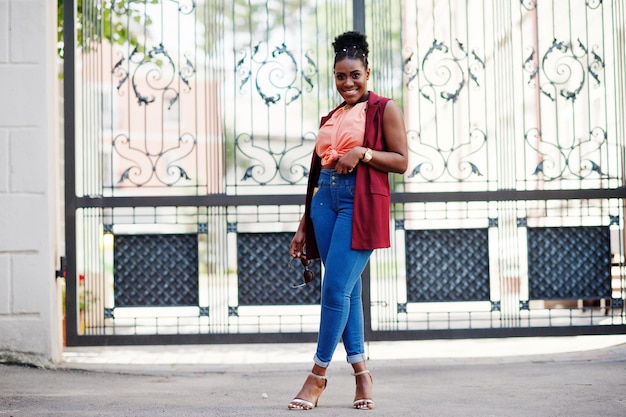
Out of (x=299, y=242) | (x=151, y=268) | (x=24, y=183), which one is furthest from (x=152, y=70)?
(x=299, y=242)

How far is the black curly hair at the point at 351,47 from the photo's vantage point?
4.04 metres

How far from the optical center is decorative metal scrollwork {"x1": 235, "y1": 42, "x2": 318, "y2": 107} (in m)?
6.00

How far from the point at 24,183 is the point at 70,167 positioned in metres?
0.36

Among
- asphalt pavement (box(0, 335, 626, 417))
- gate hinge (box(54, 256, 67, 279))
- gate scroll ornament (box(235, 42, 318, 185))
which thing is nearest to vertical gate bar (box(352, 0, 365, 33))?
gate scroll ornament (box(235, 42, 318, 185))

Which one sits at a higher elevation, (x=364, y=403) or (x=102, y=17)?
(x=102, y=17)

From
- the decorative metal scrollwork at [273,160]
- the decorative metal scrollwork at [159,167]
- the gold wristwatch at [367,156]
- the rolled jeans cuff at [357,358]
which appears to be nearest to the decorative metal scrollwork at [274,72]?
the decorative metal scrollwork at [273,160]

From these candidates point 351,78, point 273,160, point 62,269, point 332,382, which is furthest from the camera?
point 273,160

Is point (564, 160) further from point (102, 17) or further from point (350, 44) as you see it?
point (102, 17)

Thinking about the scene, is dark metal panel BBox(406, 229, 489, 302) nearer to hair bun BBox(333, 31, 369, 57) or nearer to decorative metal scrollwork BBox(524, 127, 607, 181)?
decorative metal scrollwork BBox(524, 127, 607, 181)

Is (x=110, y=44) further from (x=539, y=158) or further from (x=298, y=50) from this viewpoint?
(x=539, y=158)

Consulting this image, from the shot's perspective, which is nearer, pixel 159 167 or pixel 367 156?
pixel 367 156

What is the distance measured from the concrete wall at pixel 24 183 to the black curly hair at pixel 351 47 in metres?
2.37

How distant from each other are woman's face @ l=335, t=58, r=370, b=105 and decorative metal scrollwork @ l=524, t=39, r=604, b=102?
7.78 ft

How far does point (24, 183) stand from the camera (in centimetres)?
556
